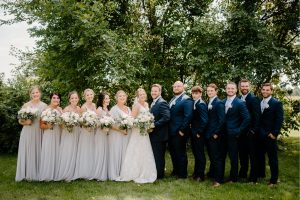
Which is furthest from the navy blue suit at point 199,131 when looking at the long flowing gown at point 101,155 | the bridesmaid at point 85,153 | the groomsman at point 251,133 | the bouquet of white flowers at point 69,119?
the bouquet of white flowers at point 69,119

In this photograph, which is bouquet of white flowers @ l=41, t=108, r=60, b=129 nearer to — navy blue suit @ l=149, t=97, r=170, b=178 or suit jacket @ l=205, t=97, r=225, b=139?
navy blue suit @ l=149, t=97, r=170, b=178

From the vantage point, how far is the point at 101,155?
27.7 feet

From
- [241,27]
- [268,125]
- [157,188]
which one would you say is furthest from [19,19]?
[268,125]

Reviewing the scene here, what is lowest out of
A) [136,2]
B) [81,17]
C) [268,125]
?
[268,125]

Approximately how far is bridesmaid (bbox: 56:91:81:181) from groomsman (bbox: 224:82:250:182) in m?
3.52

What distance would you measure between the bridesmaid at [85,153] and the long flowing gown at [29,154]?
96 cm

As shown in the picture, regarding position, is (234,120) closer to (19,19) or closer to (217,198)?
(217,198)

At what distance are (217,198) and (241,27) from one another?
6.83 m

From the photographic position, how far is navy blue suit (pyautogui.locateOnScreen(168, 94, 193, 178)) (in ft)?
27.0

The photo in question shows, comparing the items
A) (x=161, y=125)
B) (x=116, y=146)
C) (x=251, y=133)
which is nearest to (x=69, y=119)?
(x=116, y=146)

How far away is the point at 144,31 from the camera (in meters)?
13.8

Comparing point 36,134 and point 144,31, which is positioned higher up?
point 144,31

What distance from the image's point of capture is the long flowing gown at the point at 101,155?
8.39 m

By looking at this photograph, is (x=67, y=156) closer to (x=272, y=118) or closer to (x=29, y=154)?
(x=29, y=154)
